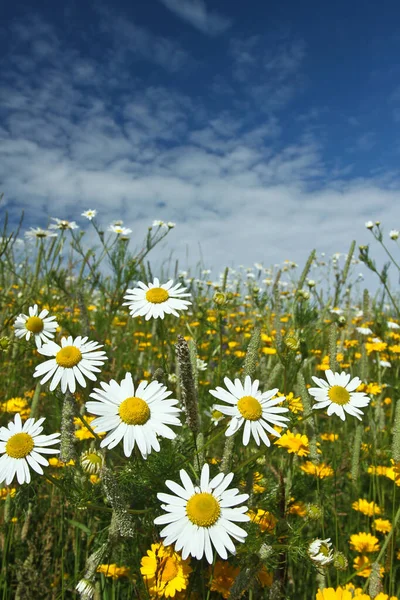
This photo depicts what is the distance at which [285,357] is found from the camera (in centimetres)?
188

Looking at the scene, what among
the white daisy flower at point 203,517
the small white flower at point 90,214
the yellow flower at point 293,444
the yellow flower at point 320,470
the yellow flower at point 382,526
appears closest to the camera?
the white daisy flower at point 203,517

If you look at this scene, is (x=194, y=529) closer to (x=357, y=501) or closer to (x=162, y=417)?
(x=162, y=417)

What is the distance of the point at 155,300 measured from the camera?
191cm

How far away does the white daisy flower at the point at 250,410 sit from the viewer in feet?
4.50

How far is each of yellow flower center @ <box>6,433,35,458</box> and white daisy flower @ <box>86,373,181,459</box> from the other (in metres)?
0.28

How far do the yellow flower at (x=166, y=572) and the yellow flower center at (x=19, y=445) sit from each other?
0.49m

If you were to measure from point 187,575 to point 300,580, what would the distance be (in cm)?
68

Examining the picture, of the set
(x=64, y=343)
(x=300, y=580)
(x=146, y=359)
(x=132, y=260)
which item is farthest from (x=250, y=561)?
(x=132, y=260)

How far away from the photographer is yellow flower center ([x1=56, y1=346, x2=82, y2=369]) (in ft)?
5.45

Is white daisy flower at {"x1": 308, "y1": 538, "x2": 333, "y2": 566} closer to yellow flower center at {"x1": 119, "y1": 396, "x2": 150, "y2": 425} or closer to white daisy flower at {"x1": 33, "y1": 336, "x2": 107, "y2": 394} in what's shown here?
yellow flower center at {"x1": 119, "y1": 396, "x2": 150, "y2": 425}

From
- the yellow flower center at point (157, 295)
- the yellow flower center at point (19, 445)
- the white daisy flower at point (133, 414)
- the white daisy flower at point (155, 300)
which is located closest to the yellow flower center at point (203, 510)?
the white daisy flower at point (133, 414)

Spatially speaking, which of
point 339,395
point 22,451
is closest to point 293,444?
point 339,395

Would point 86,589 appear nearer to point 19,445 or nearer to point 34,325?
point 19,445

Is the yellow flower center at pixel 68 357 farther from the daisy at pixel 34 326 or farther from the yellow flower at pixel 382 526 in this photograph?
the yellow flower at pixel 382 526
